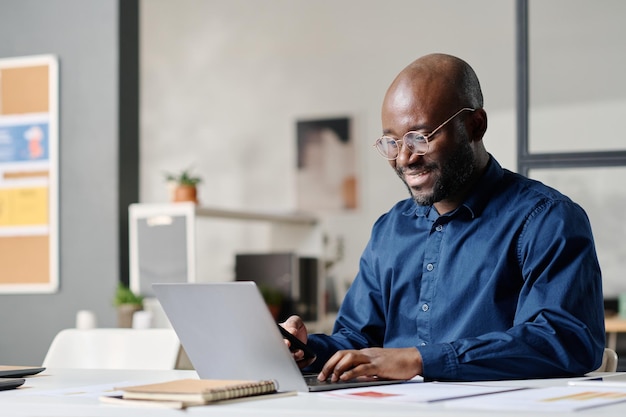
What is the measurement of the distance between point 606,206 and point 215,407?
8.63ft

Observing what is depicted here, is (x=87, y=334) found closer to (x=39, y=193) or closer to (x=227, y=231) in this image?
(x=39, y=193)

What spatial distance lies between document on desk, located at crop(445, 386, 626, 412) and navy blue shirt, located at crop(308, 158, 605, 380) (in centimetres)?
20

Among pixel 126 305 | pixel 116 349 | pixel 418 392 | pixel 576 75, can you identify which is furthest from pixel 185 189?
pixel 418 392

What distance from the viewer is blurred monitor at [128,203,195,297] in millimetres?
4203

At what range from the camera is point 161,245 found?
4.23m

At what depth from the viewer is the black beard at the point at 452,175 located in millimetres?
1943

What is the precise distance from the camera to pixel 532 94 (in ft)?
12.4

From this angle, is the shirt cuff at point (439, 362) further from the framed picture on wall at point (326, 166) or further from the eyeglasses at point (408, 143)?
the framed picture on wall at point (326, 166)

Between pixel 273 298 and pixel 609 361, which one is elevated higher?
pixel 609 361

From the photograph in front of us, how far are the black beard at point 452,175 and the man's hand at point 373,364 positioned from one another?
421 mm

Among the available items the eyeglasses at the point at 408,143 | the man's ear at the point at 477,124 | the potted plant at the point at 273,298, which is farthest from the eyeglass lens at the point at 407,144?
the potted plant at the point at 273,298

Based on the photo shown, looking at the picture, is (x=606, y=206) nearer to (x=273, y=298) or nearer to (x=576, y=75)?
(x=576, y=75)

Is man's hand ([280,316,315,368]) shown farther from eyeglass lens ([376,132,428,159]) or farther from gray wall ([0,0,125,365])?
gray wall ([0,0,125,365])

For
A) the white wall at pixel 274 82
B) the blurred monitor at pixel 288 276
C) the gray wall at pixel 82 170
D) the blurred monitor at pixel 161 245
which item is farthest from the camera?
the white wall at pixel 274 82
